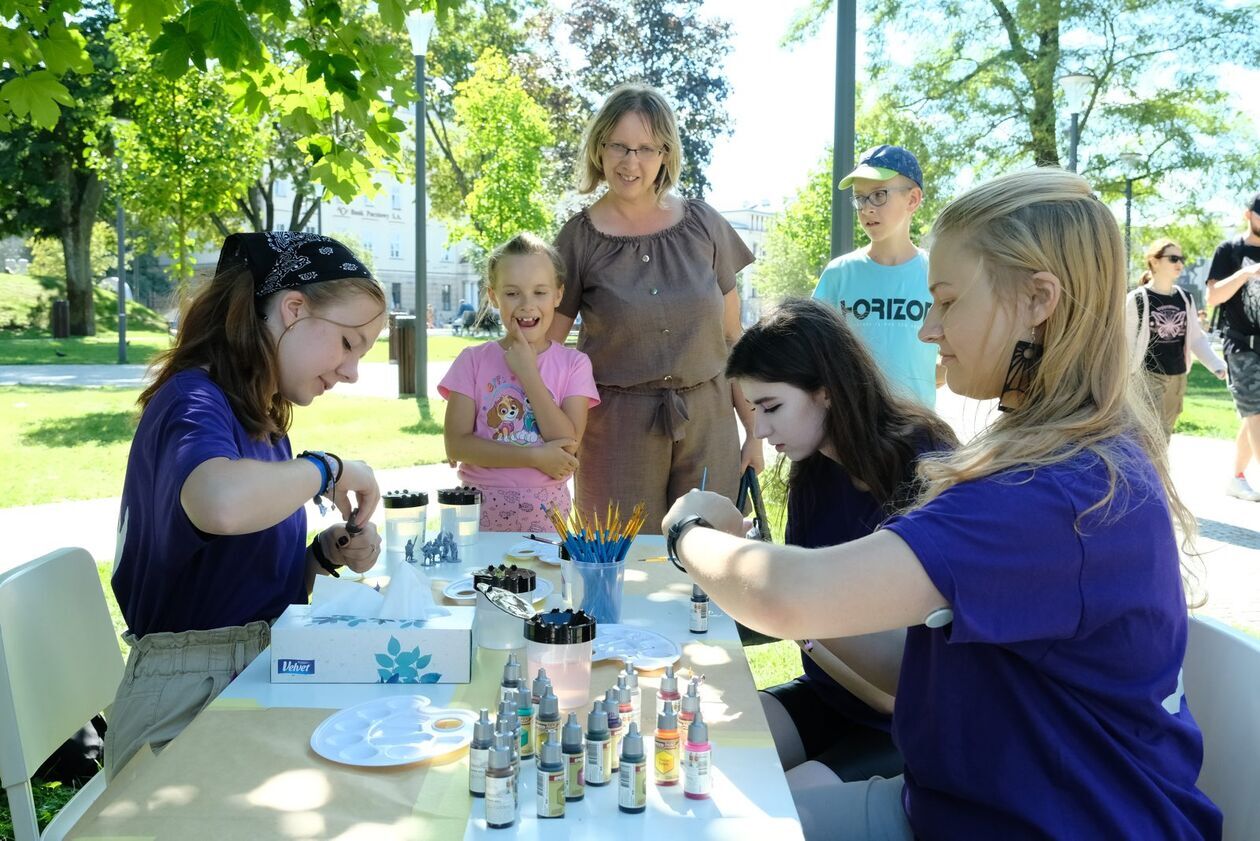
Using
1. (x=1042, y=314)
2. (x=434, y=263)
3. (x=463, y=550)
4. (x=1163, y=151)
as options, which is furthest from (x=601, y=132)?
(x=434, y=263)

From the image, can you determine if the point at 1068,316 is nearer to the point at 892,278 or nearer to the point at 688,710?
the point at 688,710

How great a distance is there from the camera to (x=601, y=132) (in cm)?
363

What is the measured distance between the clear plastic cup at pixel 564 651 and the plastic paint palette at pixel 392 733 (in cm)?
13

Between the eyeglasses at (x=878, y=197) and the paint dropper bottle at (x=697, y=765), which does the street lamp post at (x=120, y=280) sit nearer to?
the eyeglasses at (x=878, y=197)

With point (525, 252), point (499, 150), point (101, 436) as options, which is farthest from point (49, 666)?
point (499, 150)

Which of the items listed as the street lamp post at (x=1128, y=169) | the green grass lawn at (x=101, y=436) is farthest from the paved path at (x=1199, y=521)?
the street lamp post at (x=1128, y=169)

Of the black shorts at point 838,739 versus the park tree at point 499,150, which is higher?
the park tree at point 499,150

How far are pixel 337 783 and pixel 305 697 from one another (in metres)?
0.32

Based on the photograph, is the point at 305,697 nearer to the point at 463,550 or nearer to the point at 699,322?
the point at 463,550

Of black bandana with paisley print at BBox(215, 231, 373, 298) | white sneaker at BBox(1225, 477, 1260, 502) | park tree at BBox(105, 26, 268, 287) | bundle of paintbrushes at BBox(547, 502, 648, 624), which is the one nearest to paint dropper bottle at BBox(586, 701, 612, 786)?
bundle of paintbrushes at BBox(547, 502, 648, 624)

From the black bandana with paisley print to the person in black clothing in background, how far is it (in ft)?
21.2

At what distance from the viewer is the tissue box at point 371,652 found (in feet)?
5.54

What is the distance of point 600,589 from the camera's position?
80.9 inches

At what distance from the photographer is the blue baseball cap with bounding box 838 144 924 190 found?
4.02m
